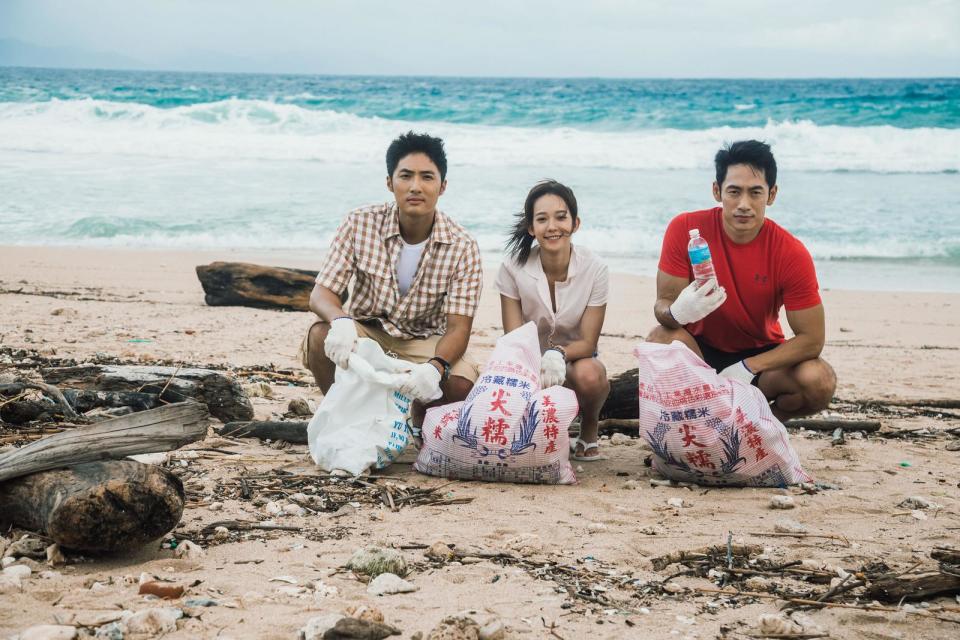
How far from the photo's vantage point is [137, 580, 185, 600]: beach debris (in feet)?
7.23

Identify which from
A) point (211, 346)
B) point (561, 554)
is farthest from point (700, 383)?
point (211, 346)

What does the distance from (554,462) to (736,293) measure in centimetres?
119

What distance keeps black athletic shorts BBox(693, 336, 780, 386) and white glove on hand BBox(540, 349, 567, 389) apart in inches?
29.6

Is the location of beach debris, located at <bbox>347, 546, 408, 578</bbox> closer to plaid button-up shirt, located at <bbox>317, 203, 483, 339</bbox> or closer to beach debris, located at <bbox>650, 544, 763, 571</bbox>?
beach debris, located at <bbox>650, 544, 763, 571</bbox>

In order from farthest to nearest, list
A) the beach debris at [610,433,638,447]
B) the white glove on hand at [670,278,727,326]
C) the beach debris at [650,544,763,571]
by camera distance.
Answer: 1. the beach debris at [610,433,638,447]
2. the white glove on hand at [670,278,727,326]
3. the beach debris at [650,544,763,571]

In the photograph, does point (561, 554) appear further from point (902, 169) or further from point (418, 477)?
point (902, 169)

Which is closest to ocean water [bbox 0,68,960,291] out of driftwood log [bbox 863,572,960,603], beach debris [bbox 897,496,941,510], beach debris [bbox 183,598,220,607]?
beach debris [bbox 897,496,941,510]

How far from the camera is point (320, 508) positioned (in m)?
3.04

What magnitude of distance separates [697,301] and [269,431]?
1.98 metres

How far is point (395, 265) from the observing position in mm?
3934

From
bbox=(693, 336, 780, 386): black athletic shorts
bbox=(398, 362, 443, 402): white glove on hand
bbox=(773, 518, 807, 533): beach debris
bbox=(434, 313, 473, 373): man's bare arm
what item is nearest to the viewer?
bbox=(773, 518, 807, 533): beach debris

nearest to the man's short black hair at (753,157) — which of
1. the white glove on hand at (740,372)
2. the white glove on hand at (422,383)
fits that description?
the white glove on hand at (740,372)

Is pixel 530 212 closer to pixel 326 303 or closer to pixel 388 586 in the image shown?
pixel 326 303

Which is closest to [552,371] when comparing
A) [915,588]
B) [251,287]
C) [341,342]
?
[341,342]
